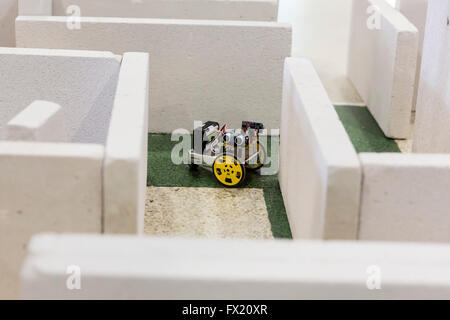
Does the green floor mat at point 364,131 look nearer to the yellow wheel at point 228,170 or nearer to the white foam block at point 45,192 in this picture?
the yellow wheel at point 228,170

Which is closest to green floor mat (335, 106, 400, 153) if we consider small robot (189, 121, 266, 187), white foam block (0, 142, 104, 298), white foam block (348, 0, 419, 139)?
white foam block (348, 0, 419, 139)

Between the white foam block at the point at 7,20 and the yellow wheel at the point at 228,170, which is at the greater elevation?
the white foam block at the point at 7,20

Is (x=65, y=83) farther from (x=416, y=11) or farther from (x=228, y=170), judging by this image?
(x=416, y=11)

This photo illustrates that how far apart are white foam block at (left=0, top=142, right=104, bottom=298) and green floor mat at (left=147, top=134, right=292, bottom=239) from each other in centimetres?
177

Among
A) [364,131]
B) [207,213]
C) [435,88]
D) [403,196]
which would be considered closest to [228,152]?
[207,213]

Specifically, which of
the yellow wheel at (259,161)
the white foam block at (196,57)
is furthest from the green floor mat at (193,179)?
the white foam block at (196,57)

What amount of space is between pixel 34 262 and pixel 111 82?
2.53 m

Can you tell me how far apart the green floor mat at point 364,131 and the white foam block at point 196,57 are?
66 cm

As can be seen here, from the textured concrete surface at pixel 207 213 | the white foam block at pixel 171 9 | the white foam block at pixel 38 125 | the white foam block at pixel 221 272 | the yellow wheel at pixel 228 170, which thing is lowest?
the textured concrete surface at pixel 207 213

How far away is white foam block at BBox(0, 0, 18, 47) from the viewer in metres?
6.78

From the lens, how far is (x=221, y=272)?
2.58m

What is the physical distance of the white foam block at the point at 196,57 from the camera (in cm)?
587

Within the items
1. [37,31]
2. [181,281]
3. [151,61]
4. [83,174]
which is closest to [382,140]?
[151,61]

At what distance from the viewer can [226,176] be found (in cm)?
525
